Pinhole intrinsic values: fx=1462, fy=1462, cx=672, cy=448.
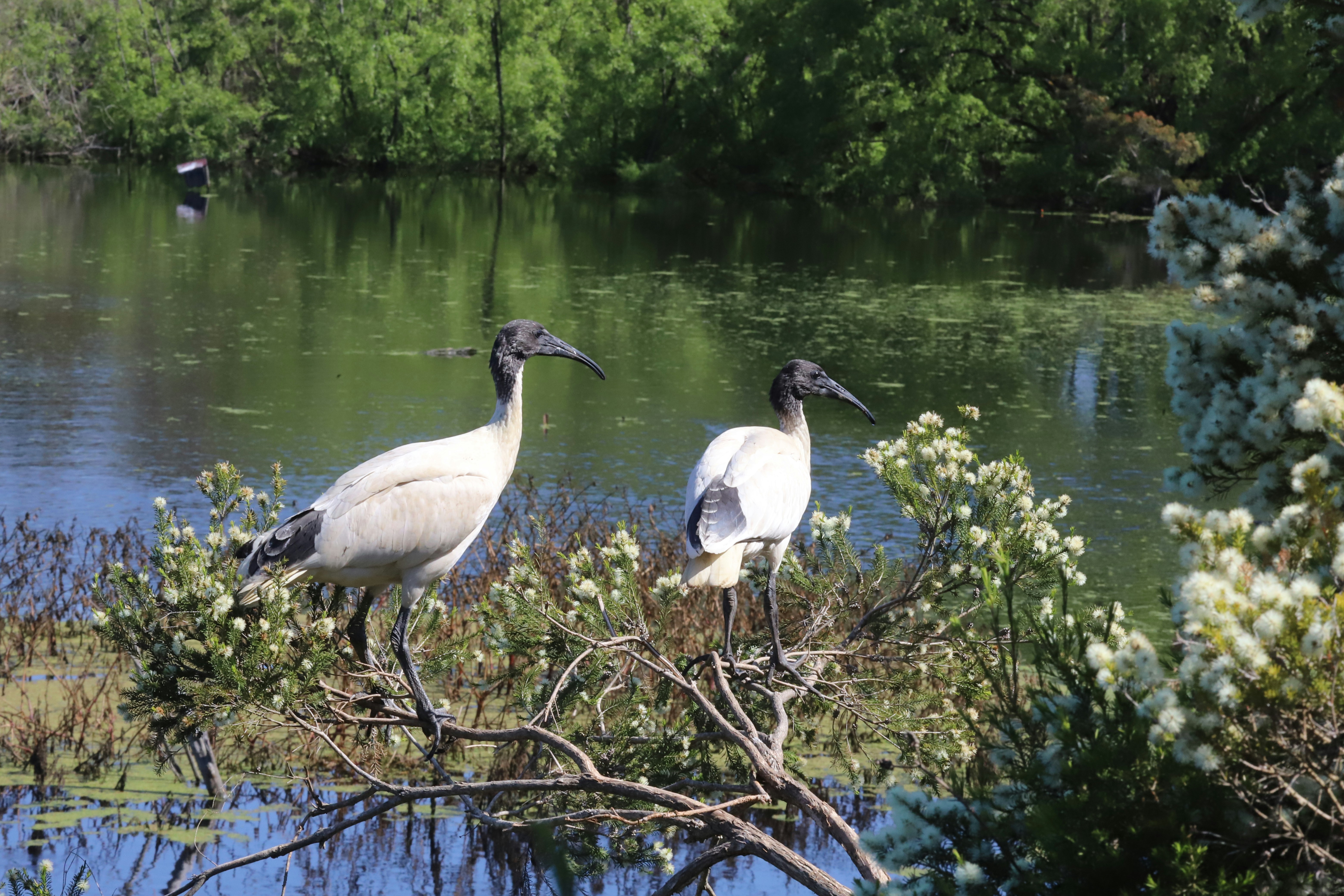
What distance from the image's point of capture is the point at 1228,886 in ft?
7.42

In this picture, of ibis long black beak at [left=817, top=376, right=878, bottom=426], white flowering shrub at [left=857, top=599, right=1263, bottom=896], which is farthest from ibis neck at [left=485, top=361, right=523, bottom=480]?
white flowering shrub at [left=857, top=599, right=1263, bottom=896]

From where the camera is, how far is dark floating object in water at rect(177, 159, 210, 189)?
47094 mm

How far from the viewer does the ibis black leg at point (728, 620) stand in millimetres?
5629

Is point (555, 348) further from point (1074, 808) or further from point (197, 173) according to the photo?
point (197, 173)

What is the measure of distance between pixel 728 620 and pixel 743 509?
1.45ft

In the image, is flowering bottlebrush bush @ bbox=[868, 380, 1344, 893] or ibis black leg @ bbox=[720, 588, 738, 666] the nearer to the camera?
flowering bottlebrush bush @ bbox=[868, 380, 1344, 893]

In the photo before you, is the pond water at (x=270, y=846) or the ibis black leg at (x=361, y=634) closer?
the ibis black leg at (x=361, y=634)

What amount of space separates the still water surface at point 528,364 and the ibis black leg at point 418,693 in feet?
5.76

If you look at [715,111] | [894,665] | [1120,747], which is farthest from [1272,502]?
[715,111]

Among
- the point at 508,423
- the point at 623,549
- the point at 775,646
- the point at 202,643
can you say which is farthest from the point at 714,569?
the point at 202,643

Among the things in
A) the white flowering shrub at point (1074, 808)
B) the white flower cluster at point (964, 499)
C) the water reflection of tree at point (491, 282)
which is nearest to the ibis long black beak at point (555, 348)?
the white flower cluster at point (964, 499)

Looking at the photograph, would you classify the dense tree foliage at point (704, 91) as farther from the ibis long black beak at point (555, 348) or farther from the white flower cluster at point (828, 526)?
the white flower cluster at point (828, 526)

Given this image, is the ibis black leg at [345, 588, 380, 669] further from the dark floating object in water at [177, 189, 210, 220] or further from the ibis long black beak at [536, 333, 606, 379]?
the dark floating object in water at [177, 189, 210, 220]

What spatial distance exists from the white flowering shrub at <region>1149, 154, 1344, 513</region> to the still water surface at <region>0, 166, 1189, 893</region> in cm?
234
